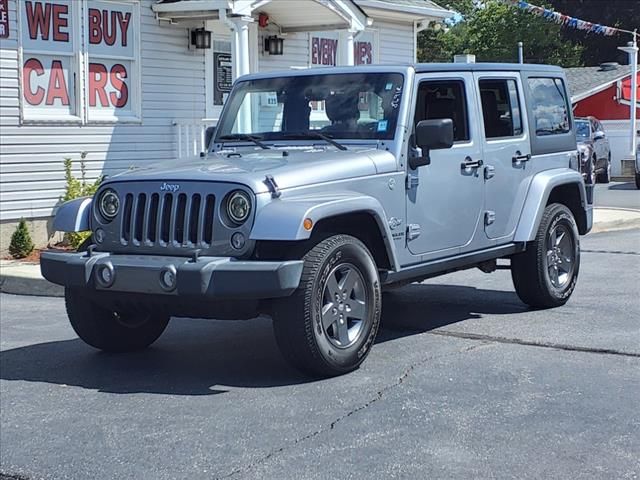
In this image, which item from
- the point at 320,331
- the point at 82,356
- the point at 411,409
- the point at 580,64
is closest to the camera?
the point at 411,409

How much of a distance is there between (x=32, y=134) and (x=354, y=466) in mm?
9216

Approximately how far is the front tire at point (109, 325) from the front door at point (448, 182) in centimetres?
189

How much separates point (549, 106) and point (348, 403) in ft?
13.0

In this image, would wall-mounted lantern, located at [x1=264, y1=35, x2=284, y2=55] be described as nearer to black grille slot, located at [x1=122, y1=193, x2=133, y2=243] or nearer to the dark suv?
the dark suv

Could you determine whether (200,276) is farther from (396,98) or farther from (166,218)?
(396,98)

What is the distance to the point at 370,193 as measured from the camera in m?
6.35

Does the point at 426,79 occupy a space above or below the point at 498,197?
above

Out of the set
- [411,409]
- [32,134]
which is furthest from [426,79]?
[32,134]

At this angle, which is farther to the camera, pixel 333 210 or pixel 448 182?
pixel 448 182

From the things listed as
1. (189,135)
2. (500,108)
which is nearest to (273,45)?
(189,135)

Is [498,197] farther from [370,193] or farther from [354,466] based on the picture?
[354,466]

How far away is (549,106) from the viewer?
8391 millimetres

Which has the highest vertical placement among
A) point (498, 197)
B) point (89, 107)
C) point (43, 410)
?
point (89, 107)

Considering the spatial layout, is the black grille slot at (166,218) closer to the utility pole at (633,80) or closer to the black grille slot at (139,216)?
the black grille slot at (139,216)
